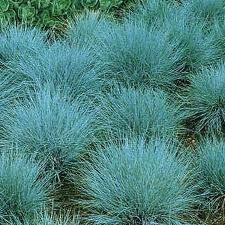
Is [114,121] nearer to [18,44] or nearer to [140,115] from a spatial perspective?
[140,115]

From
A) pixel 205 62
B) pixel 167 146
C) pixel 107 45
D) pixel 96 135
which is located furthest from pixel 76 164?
pixel 205 62

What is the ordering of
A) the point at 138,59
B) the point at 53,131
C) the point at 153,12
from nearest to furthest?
1. the point at 53,131
2. the point at 138,59
3. the point at 153,12

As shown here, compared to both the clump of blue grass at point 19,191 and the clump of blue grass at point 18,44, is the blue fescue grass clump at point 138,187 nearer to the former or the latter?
the clump of blue grass at point 19,191

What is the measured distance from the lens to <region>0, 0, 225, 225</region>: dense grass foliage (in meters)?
2.92

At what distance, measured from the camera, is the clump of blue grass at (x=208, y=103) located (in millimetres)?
3826

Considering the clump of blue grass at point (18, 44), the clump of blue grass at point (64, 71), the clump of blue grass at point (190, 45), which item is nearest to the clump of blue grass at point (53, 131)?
the clump of blue grass at point (64, 71)

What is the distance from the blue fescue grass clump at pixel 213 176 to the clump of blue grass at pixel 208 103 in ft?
1.84

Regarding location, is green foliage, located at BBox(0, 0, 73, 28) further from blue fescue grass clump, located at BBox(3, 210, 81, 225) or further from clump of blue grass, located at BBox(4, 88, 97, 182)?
blue fescue grass clump, located at BBox(3, 210, 81, 225)

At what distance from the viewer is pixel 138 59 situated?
414cm

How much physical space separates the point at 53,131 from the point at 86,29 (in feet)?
5.21

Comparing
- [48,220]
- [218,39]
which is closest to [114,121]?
[48,220]

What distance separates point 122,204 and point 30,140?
72 cm

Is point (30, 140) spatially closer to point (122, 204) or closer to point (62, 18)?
point (122, 204)

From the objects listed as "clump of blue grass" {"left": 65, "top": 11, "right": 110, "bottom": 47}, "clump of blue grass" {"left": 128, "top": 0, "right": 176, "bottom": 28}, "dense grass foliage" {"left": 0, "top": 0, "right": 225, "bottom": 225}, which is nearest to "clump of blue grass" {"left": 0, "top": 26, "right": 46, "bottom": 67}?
"dense grass foliage" {"left": 0, "top": 0, "right": 225, "bottom": 225}
